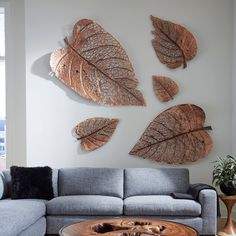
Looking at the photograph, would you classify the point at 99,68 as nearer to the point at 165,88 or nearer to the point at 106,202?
the point at 165,88

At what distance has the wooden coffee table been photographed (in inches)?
119

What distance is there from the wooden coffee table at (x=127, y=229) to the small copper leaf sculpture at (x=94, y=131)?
1.95 m

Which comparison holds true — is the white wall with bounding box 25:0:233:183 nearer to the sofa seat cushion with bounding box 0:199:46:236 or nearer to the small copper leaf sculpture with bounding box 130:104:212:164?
the small copper leaf sculpture with bounding box 130:104:212:164

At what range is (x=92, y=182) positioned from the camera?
4840 millimetres

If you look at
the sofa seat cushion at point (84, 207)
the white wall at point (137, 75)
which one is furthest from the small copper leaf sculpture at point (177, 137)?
the sofa seat cushion at point (84, 207)

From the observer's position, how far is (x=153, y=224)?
3344 millimetres

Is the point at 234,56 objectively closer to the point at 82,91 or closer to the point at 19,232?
the point at 82,91

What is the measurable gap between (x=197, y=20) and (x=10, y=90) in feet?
8.67

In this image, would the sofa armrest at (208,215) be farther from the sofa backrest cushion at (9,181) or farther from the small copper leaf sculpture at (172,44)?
the small copper leaf sculpture at (172,44)

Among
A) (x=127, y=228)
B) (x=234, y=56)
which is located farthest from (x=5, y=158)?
(x=234, y=56)

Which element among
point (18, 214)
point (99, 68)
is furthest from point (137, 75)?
point (18, 214)

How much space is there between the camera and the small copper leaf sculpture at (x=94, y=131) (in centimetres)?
536

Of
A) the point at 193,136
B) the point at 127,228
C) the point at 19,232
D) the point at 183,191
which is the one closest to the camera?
the point at 127,228

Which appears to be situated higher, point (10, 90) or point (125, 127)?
point (10, 90)
